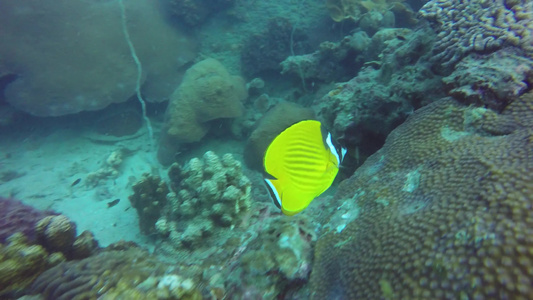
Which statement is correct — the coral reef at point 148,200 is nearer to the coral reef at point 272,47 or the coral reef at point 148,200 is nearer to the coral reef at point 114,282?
the coral reef at point 114,282

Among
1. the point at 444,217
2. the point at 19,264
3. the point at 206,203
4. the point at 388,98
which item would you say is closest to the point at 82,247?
the point at 19,264

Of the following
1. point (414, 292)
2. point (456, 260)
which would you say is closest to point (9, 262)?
point (414, 292)

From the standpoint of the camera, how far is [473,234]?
4.61ft

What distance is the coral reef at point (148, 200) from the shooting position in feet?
15.1

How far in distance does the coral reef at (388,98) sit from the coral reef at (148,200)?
10.5 feet

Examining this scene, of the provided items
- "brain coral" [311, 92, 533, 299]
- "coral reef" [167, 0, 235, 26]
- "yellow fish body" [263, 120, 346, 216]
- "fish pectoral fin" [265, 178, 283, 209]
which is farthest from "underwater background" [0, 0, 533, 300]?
"coral reef" [167, 0, 235, 26]

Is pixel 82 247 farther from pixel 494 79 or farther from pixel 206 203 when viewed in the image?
pixel 494 79

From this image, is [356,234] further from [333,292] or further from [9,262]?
[9,262]

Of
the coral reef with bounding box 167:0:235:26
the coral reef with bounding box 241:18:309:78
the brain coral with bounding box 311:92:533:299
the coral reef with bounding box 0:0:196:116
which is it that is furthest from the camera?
the coral reef with bounding box 167:0:235:26

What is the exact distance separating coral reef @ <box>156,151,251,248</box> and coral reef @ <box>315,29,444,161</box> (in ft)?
4.82

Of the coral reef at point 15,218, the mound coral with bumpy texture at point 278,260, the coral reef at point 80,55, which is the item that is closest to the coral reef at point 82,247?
the coral reef at point 15,218

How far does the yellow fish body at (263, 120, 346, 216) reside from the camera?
1.46 meters

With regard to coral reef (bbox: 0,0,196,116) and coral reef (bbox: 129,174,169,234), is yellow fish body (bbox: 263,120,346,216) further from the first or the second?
coral reef (bbox: 0,0,196,116)

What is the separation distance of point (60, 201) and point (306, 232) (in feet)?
19.2
